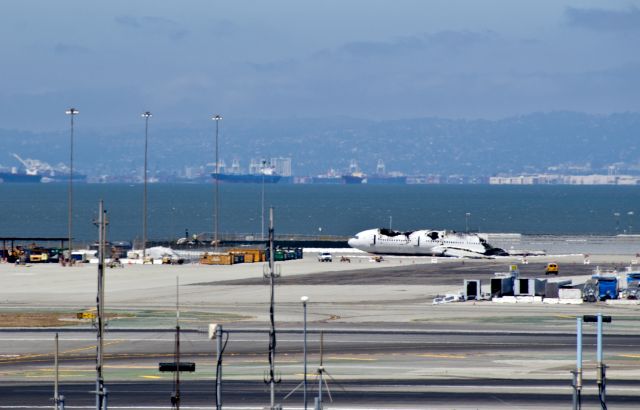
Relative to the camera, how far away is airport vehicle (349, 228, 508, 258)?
17812cm

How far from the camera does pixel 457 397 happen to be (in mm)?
52375

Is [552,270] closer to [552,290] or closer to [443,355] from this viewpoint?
[552,290]

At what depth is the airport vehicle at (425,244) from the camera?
178 meters

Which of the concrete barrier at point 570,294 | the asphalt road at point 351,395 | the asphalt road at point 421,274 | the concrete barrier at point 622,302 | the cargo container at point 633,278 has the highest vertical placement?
the cargo container at point 633,278

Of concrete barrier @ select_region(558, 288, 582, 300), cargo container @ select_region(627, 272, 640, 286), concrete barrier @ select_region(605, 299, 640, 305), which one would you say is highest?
cargo container @ select_region(627, 272, 640, 286)

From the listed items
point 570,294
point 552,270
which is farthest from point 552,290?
point 552,270

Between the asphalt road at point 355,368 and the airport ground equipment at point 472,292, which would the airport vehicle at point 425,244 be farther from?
the asphalt road at point 355,368

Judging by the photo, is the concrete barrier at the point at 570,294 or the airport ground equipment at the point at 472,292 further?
the airport ground equipment at the point at 472,292

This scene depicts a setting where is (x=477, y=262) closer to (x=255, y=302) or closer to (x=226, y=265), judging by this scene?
(x=226, y=265)

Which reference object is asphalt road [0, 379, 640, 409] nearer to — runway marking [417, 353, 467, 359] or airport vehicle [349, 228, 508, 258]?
runway marking [417, 353, 467, 359]

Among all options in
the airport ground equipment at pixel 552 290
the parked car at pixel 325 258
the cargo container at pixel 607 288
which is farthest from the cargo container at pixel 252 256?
the cargo container at pixel 607 288

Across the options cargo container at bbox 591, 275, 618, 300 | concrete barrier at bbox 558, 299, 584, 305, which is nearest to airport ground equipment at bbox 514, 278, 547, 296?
concrete barrier at bbox 558, 299, 584, 305

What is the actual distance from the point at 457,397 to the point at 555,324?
30.6 meters

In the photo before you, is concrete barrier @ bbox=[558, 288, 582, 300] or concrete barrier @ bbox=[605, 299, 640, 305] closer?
concrete barrier @ bbox=[605, 299, 640, 305]
